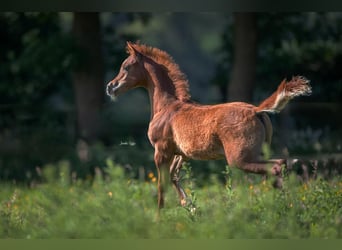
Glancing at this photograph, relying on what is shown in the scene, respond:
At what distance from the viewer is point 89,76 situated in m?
17.2

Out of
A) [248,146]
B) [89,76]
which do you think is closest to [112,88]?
[248,146]

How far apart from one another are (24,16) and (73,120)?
2.49 m

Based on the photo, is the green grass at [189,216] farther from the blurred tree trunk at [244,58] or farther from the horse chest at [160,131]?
the blurred tree trunk at [244,58]

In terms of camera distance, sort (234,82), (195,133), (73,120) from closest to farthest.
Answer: (195,133) < (234,82) < (73,120)

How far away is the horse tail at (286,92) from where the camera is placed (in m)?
8.50

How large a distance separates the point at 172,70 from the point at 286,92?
181 centimetres

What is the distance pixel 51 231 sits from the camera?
8.30 meters

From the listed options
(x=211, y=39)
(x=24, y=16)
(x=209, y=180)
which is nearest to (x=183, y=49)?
(x=211, y=39)

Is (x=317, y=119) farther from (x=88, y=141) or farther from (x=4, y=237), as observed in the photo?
(x=4, y=237)

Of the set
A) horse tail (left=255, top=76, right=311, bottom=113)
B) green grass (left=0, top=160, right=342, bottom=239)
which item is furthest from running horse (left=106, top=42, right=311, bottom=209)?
green grass (left=0, top=160, right=342, bottom=239)

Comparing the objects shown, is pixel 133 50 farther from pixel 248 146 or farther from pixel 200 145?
pixel 248 146

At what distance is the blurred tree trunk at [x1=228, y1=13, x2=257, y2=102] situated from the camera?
16.5 m

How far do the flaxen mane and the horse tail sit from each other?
1439 millimetres

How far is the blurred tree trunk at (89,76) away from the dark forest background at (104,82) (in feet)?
0.07
